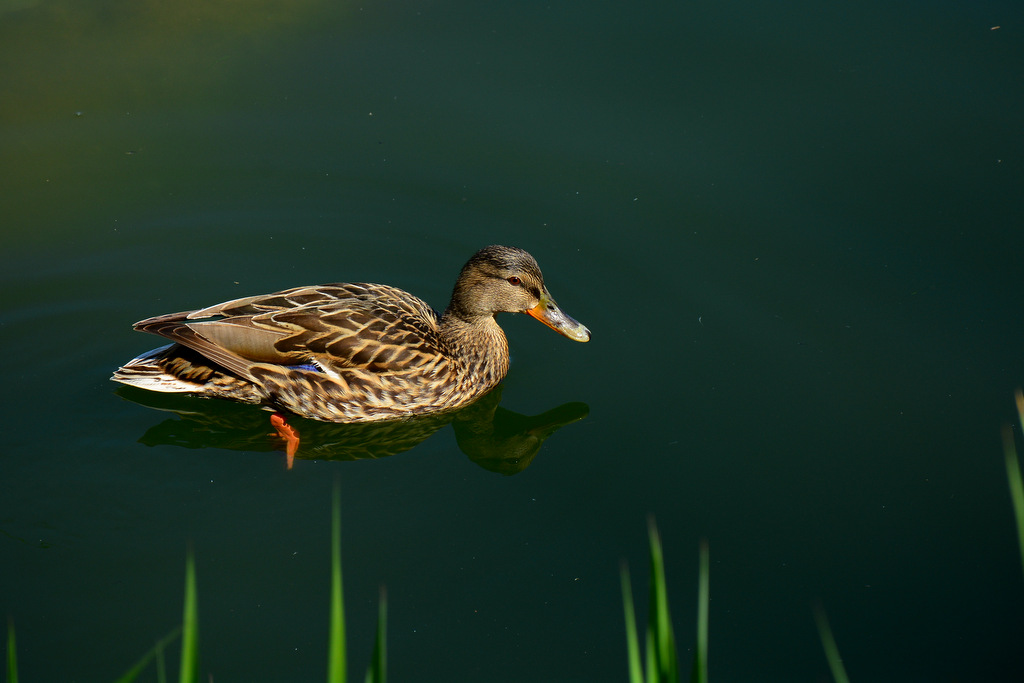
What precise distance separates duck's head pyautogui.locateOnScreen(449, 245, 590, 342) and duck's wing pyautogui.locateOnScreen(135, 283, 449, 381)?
0.40 meters

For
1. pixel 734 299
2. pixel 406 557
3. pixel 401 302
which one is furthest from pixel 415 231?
pixel 406 557

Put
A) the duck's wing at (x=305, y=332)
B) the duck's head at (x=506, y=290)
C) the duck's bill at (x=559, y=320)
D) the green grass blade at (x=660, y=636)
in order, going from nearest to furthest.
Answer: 1. the green grass blade at (x=660, y=636)
2. the duck's wing at (x=305, y=332)
3. the duck's head at (x=506, y=290)
4. the duck's bill at (x=559, y=320)

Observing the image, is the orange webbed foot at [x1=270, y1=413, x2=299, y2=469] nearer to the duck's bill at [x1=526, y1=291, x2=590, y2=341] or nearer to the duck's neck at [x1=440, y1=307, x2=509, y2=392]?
the duck's neck at [x1=440, y1=307, x2=509, y2=392]

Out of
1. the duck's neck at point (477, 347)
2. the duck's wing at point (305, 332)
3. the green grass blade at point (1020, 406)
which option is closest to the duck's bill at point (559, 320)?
the duck's neck at point (477, 347)

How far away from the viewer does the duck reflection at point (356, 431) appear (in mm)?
5211

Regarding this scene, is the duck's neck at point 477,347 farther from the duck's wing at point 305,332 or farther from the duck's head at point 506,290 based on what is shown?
the duck's wing at point 305,332

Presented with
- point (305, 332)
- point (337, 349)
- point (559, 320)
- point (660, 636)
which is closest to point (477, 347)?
point (559, 320)

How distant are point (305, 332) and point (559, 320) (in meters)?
1.49

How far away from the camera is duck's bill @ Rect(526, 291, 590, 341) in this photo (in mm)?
5594

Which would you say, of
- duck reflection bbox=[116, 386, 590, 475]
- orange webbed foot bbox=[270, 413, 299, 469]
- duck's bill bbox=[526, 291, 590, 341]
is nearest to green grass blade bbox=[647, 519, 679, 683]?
duck reflection bbox=[116, 386, 590, 475]

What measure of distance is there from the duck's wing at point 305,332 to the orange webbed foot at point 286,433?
308 millimetres

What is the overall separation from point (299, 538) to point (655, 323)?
8.59 feet

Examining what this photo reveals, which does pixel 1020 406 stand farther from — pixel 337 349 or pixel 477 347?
pixel 337 349

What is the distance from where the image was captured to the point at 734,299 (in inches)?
240
